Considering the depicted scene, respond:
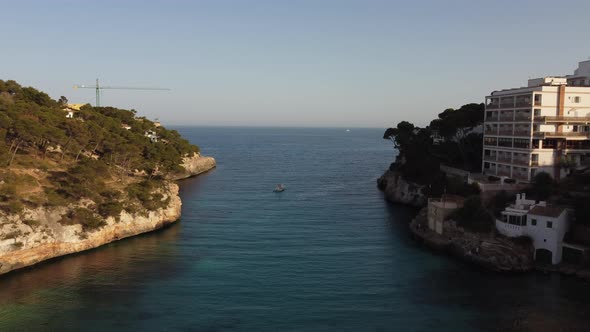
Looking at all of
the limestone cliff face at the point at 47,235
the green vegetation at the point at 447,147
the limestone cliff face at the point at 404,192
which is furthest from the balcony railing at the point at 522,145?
the limestone cliff face at the point at 47,235

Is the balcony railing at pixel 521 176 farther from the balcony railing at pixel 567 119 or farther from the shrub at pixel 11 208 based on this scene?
the shrub at pixel 11 208

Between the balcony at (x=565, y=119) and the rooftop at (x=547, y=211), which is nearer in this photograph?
the rooftop at (x=547, y=211)

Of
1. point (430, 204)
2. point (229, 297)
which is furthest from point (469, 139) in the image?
point (229, 297)

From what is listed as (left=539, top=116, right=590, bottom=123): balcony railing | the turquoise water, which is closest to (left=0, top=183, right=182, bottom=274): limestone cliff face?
the turquoise water

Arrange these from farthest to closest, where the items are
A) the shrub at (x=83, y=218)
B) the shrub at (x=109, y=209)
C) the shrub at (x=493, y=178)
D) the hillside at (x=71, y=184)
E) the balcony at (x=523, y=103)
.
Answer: the balcony at (x=523, y=103), the shrub at (x=493, y=178), the shrub at (x=109, y=209), the shrub at (x=83, y=218), the hillside at (x=71, y=184)

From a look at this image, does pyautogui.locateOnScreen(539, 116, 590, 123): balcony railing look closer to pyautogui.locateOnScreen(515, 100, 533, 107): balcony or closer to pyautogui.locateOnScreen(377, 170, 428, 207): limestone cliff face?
pyautogui.locateOnScreen(515, 100, 533, 107): balcony

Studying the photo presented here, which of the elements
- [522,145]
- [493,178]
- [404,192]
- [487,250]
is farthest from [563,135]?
[404,192]

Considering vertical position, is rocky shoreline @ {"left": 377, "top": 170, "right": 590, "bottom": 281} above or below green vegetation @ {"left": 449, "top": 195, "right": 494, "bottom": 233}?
below

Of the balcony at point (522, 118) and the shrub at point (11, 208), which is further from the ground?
the balcony at point (522, 118)

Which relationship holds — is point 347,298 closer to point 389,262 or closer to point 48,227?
point 389,262
